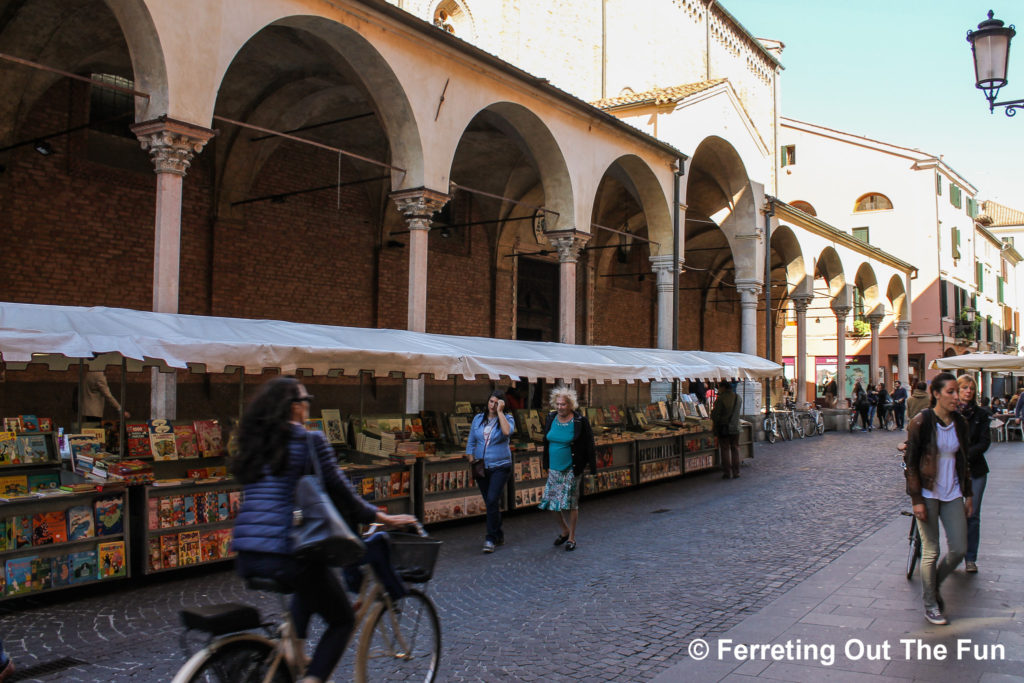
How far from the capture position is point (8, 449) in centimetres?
734

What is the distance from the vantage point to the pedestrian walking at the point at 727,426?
13.6 metres

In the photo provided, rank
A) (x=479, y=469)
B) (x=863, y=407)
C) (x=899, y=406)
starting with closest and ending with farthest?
1. (x=479, y=469)
2. (x=863, y=407)
3. (x=899, y=406)

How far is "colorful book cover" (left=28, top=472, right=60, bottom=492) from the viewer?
7.03 metres

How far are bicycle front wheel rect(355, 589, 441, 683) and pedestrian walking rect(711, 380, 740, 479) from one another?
33.5 feet

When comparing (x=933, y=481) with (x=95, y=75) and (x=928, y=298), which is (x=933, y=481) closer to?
(x=95, y=75)

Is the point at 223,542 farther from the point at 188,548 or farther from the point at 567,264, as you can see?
the point at 567,264

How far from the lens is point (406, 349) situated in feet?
29.7

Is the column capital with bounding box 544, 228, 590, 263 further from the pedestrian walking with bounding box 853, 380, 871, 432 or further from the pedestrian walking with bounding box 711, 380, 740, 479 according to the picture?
the pedestrian walking with bounding box 853, 380, 871, 432

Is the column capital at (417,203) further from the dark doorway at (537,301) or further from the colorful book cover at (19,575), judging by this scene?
the dark doorway at (537,301)

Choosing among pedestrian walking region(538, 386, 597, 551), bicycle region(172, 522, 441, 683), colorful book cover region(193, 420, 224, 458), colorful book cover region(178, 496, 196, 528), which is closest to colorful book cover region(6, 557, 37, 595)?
colorful book cover region(178, 496, 196, 528)

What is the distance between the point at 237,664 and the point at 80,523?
3892 mm

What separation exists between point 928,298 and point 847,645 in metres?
36.9

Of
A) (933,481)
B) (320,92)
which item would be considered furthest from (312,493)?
(320,92)

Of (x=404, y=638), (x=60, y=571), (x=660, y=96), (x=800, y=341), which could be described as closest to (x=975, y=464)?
(x=404, y=638)
